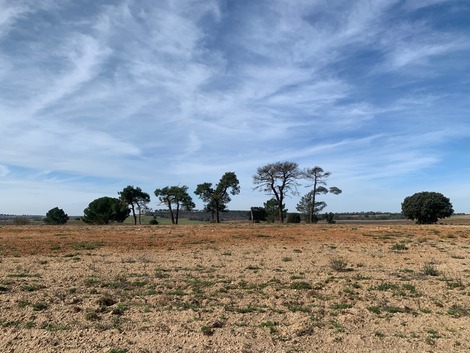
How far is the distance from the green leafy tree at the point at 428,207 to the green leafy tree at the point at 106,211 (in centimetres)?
4780

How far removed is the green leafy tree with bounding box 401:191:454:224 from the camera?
56.1 m

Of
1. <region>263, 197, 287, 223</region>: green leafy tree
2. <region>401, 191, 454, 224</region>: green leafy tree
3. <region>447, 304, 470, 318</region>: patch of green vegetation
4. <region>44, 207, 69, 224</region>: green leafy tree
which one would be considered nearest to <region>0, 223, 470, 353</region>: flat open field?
<region>447, 304, 470, 318</region>: patch of green vegetation

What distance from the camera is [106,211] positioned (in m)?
79.6

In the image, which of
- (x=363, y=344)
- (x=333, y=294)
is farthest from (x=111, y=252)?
(x=363, y=344)

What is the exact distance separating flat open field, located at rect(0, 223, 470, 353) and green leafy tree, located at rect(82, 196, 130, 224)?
2561 inches

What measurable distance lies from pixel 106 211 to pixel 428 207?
181 ft

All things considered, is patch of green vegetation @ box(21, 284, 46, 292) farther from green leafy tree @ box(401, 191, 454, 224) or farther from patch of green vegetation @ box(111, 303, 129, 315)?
green leafy tree @ box(401, 191, 454, 224)

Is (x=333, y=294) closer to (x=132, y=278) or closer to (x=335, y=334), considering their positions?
(x=335, y=334)

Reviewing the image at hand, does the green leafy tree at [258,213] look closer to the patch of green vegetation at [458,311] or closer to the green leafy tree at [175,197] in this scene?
the green leafy tree at [175,197]

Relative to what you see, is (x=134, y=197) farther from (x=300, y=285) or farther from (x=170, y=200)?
(x=300, y=285)

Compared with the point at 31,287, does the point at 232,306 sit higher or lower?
lower

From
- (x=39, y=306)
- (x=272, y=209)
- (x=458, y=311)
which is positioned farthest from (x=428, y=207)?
(x=39, y=306)

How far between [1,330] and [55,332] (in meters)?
0.88

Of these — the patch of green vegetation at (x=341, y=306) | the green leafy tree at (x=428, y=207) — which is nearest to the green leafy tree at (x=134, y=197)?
the green leafy tree at (x=428, y=207)
